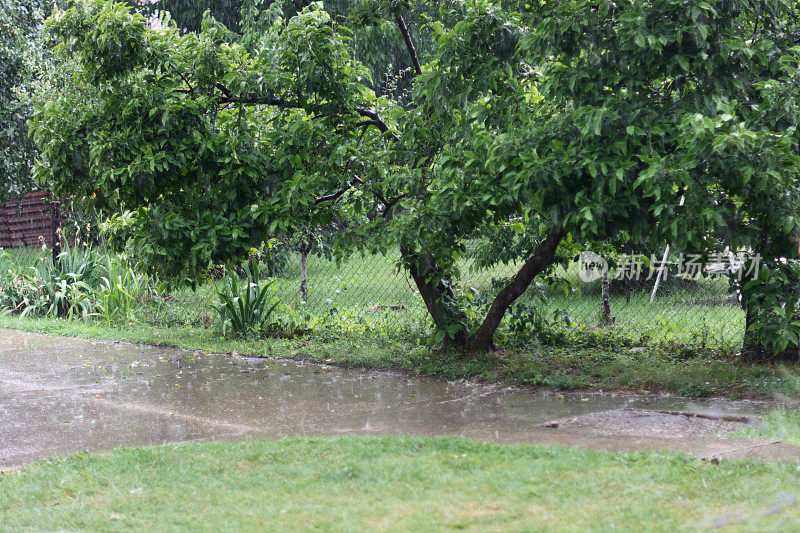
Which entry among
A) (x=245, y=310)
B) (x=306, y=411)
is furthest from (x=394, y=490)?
(x=245, y=310)

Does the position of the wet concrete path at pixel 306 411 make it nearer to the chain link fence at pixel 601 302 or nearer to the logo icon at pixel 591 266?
the chain link fence at pixel 601 302

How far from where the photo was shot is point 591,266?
10562 mm

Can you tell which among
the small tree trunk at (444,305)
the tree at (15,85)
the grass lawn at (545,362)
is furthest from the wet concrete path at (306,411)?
the tree at (15,85)

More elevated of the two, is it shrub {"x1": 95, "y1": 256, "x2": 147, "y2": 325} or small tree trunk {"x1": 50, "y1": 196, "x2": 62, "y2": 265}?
small tree trunk {"x1": 50, "y1": 196, "x2": 62, "y2": 265}

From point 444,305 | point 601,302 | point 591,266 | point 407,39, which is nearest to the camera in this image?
point 407,39

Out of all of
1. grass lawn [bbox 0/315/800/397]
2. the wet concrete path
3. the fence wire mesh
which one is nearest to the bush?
grass lawn [bbox 0/315/800/397]

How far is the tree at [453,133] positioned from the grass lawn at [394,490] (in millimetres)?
1925

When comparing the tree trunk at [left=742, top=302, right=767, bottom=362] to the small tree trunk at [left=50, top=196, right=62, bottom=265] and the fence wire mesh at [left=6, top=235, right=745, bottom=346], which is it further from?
the small tree trunk at [left=50, top=196, right=62, bottom=265]

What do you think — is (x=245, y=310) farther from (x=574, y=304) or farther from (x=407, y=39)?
(x=574, y=304)

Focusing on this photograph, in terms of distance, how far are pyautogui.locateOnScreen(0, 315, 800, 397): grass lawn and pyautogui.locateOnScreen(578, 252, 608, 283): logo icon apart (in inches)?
35.6

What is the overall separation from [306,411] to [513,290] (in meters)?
2.49

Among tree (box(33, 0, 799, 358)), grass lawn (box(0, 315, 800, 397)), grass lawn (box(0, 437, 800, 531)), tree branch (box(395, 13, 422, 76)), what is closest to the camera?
grass lawn (box(0, 437, 800, 531))

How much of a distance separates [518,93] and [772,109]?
193 cm

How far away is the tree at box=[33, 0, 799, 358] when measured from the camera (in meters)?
5.65
